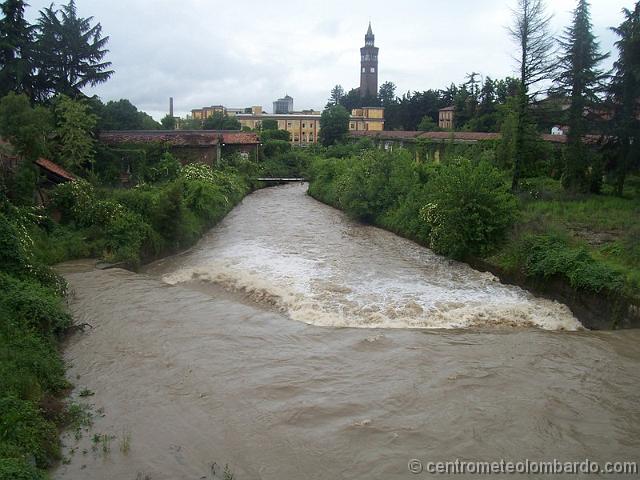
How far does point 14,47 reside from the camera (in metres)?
26.3

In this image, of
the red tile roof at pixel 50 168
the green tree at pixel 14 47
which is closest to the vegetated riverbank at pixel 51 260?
the red tile roof at pixel 50 168

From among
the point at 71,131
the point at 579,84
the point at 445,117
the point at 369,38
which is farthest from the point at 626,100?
the point at 369,38

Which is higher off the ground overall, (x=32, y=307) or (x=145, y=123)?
(x=145, y=123)

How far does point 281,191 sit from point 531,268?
27841 mm

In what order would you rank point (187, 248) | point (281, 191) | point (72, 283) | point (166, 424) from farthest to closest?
point (281, 191) < point (187, 248) < point (72, 283) < point (166, 424)

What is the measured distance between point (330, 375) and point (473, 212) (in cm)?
1002

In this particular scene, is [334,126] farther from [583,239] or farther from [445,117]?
[583,239]

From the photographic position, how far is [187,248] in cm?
2012

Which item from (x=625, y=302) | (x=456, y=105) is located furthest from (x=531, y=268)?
(x=456, y=105)

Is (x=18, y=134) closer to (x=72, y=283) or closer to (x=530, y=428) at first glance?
(x=72, y=283)

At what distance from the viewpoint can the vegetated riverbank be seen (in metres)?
7.05

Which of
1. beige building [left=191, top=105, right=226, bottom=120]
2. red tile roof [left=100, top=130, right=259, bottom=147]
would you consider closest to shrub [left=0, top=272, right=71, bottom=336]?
red tile roof [left=100, top=130, right=259, bottom=147]

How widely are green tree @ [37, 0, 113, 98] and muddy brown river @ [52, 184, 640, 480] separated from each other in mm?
16463

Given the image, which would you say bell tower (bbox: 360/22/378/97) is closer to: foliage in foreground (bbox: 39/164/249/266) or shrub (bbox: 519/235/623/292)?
foliage in foreground (bbox: 39/164/249/266)
